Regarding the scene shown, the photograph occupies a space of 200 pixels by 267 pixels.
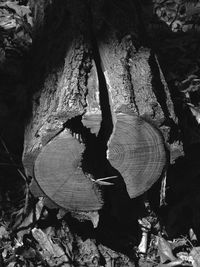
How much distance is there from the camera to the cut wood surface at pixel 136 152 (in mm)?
2795

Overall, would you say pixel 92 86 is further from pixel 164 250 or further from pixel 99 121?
pixel 164 250

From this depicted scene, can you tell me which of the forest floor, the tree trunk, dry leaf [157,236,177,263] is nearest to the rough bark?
the tree trunk

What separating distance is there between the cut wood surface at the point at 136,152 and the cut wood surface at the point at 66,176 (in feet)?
0.66

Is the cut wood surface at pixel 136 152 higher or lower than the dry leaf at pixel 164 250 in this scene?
higher

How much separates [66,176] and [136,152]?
0.44 meters

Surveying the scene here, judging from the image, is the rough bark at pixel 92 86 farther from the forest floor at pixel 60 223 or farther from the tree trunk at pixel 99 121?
the forest floor at pixel 60 223

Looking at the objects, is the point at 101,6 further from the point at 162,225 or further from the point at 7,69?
the point at 162,225

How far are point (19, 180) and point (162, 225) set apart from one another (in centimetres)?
114

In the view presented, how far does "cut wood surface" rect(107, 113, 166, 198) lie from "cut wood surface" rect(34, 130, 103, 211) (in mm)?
202

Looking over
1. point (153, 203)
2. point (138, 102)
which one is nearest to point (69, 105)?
point (138, 102)

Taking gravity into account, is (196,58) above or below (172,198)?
above

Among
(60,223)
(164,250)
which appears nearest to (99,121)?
(60,223)

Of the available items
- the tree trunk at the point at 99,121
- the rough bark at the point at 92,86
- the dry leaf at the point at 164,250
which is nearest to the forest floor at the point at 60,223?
the dry leaf at the point at 164,250

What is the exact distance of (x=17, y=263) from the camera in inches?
131
